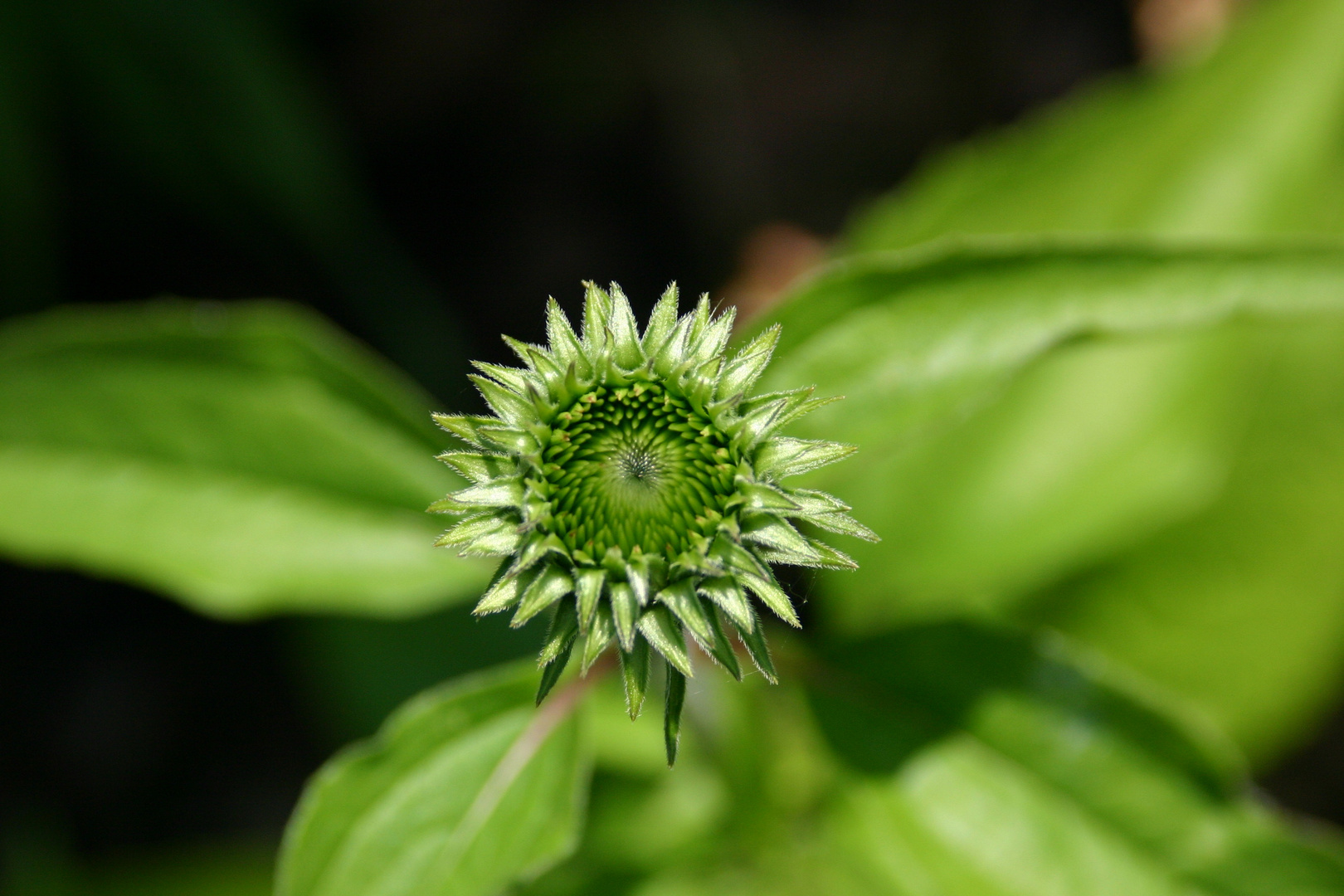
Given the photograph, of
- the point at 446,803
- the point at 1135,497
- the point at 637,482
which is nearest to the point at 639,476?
the point at 637,482

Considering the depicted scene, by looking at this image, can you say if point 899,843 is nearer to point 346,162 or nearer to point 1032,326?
point 1032,326

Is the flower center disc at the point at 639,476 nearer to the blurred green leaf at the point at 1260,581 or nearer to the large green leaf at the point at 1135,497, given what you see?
the large green leaf at the point at 1135,497

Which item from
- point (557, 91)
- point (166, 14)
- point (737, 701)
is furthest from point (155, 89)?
point (737, 701)

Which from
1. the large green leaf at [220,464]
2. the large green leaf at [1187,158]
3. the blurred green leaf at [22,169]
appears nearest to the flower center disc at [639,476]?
the large green leaf at [220,464]

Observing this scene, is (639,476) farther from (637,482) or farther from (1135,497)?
(1135,497)

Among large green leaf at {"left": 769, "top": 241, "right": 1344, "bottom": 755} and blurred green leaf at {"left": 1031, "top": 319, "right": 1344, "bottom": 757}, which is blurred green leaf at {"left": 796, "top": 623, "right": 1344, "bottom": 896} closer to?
large green leaf at {"left": 769, "top": 241, "right": 1344, "bottom": 755}

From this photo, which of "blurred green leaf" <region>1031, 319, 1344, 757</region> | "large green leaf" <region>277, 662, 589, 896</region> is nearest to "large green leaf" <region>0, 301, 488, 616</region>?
"large green leaf" <region>277, 662, 589, 896</region>
